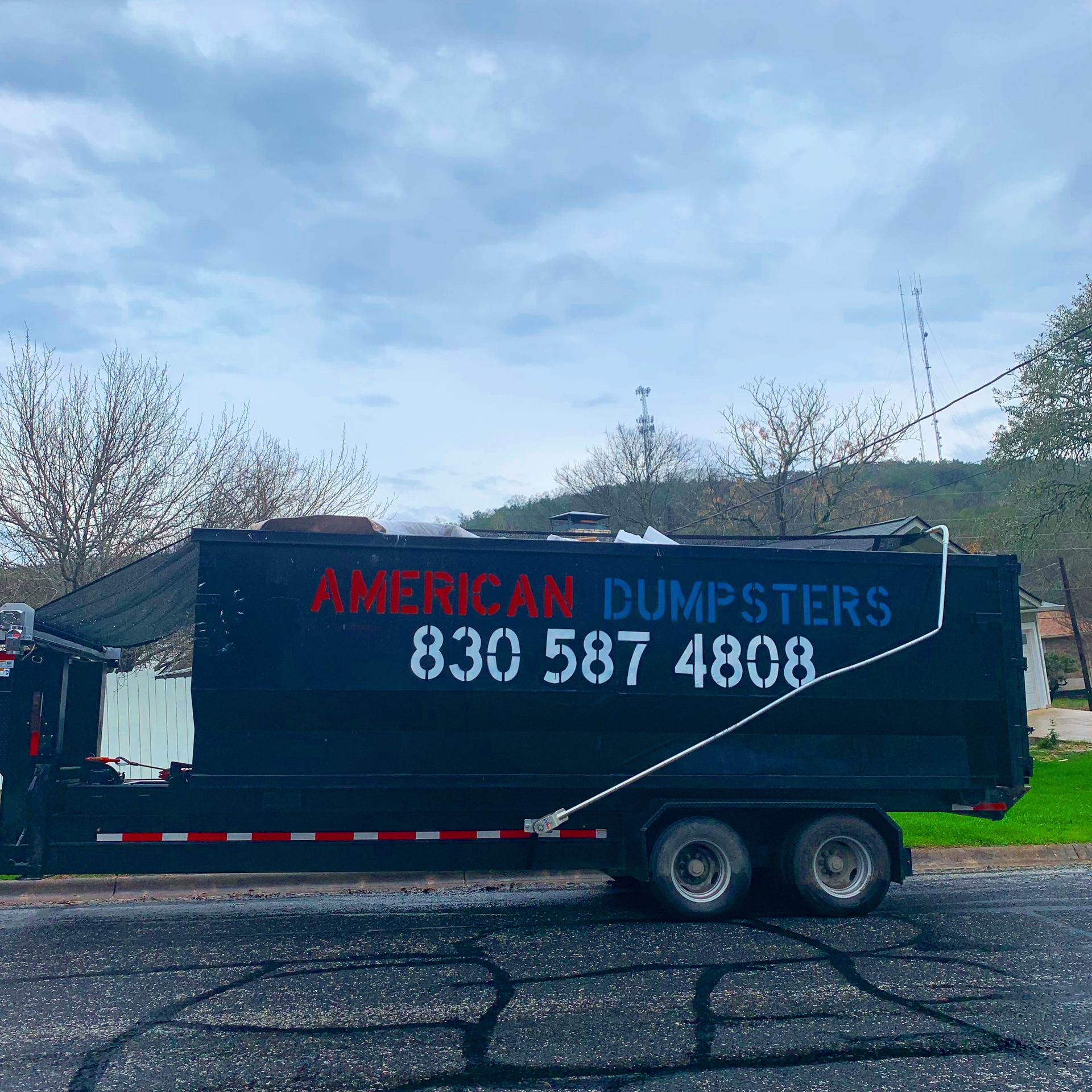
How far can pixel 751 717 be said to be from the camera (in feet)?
25.5

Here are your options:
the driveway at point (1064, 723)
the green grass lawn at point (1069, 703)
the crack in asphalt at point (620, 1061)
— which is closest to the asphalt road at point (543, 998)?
the crack in asphalt at point (620, 1061)

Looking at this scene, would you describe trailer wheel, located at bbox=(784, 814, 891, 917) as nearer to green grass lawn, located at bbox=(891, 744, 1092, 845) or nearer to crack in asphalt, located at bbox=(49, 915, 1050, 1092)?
crack in asphalt, located at bbox=(49, 915, 1050, 1092)

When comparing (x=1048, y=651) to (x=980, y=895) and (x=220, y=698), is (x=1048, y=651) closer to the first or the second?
(x=980, y=895)

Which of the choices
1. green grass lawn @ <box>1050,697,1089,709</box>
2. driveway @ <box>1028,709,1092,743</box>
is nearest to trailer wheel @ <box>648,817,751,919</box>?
driveway @ <box>1028,709,1092,743</box>

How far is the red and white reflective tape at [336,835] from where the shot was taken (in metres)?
7.39

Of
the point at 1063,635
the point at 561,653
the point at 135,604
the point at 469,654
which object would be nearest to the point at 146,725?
the point at 135,604

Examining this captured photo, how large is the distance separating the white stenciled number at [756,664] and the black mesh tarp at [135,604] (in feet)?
14.1

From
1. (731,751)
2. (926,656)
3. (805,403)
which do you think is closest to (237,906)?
(731,751)

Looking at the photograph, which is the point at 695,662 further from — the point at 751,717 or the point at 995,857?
the point at 995,857

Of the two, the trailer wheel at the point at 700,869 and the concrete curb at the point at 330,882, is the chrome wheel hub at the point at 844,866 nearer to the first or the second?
the trailer wheel at the point at 700,869

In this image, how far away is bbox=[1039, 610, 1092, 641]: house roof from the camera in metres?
57.0

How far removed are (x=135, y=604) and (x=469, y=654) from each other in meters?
2.66

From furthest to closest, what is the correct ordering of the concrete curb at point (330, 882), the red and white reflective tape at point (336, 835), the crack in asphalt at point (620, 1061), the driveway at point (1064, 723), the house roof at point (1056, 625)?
the house roof at point (1056, 625) < the driveway at point (1064, 723) < the concrete curb at point (330, 882) < the red and white reflective tape at point (336, 835) < the crack in asphalt at point (620, 1061)

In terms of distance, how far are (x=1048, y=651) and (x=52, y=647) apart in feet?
201
